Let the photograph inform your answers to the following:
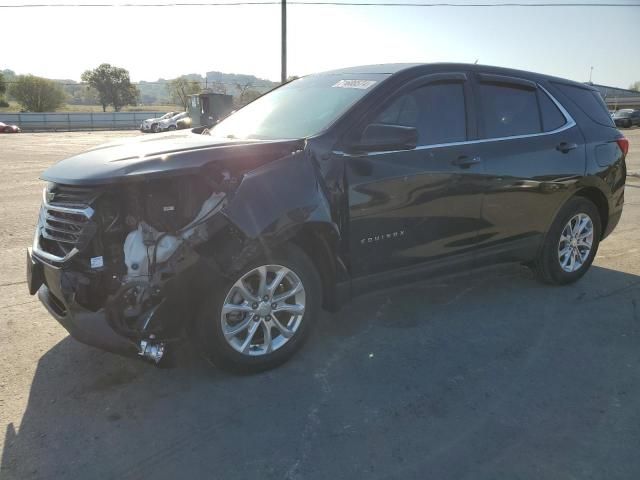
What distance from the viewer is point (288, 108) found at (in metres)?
4.17

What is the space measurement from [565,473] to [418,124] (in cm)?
245

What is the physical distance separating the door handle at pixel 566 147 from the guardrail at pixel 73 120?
51761mm

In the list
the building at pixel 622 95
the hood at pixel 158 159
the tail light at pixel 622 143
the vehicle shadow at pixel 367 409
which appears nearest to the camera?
the vehicle shadow at pixel 367 409

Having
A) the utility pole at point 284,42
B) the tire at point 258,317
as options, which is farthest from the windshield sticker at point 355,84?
the utility pole at point 284,42

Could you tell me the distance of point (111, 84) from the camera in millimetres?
88688

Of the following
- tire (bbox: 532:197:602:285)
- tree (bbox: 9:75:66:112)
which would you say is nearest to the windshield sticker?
tire (bbox: 532:197:602:285)

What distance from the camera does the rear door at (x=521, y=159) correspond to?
4.30 m

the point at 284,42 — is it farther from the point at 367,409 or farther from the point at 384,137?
the point at 367,409

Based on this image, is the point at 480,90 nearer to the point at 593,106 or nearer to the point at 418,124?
the point at 418,124

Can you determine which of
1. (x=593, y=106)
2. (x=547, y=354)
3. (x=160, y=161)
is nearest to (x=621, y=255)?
(x=593, y=106)

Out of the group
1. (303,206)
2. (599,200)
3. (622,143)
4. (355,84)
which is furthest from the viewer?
(622,143)

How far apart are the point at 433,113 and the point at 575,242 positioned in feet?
7.09

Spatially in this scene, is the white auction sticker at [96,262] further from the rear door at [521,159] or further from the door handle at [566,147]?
the door handle at [566,147]

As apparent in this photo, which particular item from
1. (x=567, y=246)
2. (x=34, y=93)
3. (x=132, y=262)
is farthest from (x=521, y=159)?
(x=34, y=93)
